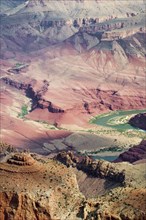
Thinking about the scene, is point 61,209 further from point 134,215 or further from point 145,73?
point 145,73

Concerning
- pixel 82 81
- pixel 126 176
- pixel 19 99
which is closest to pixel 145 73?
pixel 82 81

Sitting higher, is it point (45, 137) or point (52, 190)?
point (52, 190)

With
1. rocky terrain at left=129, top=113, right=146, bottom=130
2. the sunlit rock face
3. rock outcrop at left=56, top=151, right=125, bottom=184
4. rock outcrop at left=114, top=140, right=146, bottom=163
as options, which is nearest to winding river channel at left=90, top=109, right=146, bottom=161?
rocky terrain at left=129, top=113, right=146, bottom=130

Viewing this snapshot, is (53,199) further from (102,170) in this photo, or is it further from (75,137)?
(75,137)

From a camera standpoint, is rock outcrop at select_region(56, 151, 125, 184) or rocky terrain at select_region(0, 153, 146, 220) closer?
rocky terrain at select_region(0, 153, 146, 220)

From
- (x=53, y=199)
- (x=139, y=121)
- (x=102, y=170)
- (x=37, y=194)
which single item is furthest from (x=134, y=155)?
(x=37, y=194)

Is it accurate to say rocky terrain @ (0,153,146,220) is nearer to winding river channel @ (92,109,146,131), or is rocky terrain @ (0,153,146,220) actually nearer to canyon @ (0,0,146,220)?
canyon @ (0,0,146,220)

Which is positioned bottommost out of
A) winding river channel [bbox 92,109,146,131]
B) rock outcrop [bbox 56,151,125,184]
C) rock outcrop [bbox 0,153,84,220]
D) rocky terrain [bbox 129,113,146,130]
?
winding river channel [bbox 92,109,146,131]
